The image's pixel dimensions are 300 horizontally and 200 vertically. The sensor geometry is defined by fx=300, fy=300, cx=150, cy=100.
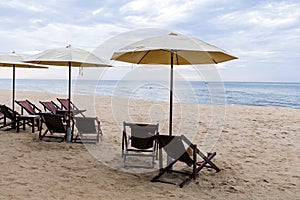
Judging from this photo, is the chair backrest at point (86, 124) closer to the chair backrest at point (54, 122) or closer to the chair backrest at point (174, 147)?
the chair backrest at point (54, 122)

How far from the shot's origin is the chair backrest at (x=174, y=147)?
12.5 feet

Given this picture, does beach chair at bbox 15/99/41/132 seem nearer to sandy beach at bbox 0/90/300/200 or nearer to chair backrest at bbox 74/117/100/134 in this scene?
sandy beach at bbox 0/90/300/200

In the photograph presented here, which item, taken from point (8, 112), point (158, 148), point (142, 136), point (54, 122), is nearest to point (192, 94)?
point (8, 112)

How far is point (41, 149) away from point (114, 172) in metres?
1.78

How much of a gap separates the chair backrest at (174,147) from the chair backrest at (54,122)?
2507 millimetres

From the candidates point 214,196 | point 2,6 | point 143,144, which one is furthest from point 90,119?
point 2,6

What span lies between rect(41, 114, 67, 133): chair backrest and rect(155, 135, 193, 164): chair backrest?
2.51 metres

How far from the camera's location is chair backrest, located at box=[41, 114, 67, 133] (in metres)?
5.64

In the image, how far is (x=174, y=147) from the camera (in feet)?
12.8

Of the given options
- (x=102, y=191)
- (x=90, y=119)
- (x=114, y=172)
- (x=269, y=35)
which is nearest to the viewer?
(x=102, y=191)

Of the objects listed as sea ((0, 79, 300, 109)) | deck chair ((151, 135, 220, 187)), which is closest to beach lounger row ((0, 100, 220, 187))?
deck chair ((151, 135, 220, 187))

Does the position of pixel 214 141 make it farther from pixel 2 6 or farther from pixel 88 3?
pixel 2 6

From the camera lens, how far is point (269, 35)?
22844 mm

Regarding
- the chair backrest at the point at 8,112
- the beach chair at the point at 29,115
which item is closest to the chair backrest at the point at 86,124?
the beach chair at the point at 29,115
